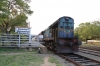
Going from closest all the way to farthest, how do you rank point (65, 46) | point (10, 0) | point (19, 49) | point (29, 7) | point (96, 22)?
point (65, 46)
point (19, 49)
point (10, 0)
point (29, 7)
point (96, 22)

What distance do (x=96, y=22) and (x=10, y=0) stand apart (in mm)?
38777

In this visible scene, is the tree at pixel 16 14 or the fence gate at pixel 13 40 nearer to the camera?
the fence gate at pixel 13 40

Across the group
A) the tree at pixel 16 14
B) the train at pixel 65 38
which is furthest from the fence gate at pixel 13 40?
the tree at pixel 16 14

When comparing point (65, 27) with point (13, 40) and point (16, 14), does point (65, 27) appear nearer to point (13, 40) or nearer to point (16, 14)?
point (13, 40)

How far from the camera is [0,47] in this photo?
765 inches

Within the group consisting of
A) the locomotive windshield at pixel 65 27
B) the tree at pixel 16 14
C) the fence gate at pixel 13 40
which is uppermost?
the tree at pixel 16 14

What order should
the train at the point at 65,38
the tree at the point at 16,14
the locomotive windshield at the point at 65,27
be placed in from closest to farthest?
1. the train at the point at 65,38
2. the locomotive windshield at the point at 65,27
3. the tree at the point at 16,14

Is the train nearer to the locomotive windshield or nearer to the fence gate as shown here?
the locomotive windshield

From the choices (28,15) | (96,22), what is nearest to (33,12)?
(28,15)

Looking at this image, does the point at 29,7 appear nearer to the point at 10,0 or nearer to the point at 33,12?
the point at 33,12

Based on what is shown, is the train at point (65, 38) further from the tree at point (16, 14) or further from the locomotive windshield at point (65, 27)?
the tree at point (16, 14)

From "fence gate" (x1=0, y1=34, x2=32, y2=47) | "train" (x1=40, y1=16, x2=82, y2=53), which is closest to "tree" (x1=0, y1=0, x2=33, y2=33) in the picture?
"fence gate" (x1=0, y1=34, x2=32, y2=47)

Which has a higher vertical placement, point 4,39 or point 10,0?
point 10,0

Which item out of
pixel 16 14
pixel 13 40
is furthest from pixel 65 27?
pixel 16 14
